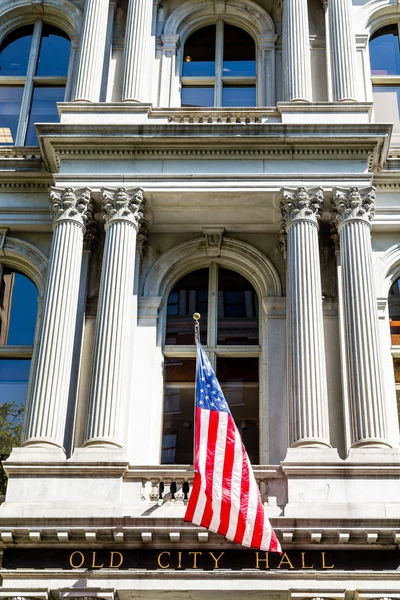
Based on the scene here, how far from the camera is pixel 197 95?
86.8 ft

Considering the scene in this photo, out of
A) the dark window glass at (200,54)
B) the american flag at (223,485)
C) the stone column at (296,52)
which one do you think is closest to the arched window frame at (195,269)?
the american flag at (223,485)

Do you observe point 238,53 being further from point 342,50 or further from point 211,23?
point 342,50

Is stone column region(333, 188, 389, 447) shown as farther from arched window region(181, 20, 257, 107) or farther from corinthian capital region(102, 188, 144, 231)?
arched window region(181, 20, 257, 107)

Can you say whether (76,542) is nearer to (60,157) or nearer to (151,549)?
(151,549)

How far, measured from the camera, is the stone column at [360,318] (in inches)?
781

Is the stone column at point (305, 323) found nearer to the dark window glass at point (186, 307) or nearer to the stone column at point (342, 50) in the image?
the dark window glass at point (186, 307)

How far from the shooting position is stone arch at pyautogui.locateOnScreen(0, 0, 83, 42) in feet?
91.1

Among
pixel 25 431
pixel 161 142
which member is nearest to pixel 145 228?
pixel 161 142

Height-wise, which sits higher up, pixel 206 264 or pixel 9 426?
pixel 206 264

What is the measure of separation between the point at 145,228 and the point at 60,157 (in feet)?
7.90

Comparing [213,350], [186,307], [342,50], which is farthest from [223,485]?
[342,50]

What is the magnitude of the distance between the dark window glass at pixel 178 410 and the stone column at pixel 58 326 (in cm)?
240

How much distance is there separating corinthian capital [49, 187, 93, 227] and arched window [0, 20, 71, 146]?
4.18 metres

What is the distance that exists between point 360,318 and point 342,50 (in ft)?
23.8
